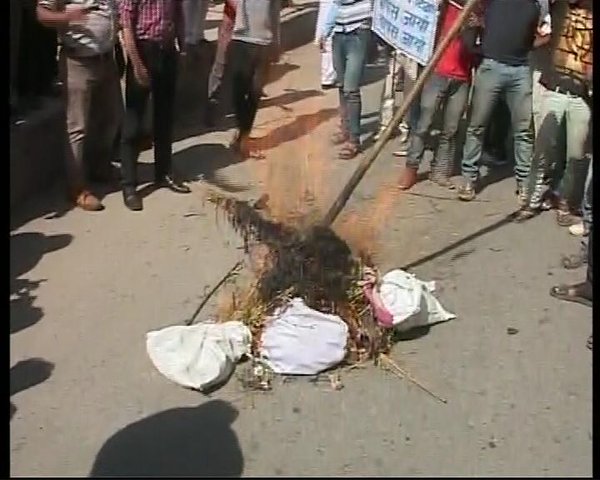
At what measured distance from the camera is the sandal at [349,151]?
22.6 ft

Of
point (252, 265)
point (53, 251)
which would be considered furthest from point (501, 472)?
A: point (53, 251)

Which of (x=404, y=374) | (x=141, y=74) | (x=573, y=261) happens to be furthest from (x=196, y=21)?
(x=404, y=374)

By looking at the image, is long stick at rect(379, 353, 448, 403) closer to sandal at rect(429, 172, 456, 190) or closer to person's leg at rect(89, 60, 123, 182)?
person's leg at rect(89, 60, 123, 182)

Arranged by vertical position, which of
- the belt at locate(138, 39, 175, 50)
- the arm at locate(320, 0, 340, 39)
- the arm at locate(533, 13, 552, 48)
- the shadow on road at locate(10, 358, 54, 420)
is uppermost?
the arm at locate(533, 13, 552, 48)

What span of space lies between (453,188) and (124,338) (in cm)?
299

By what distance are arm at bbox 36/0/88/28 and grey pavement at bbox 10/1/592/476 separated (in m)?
0.89

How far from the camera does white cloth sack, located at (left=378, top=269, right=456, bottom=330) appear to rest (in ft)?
14.6

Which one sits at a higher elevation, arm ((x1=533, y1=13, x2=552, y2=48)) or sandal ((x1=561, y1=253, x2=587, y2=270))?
arm ((x1=533, y1=13, x2=552, y2=48))

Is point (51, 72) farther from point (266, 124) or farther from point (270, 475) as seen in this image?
point (270, 475)

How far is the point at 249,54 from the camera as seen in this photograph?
696 centimetres

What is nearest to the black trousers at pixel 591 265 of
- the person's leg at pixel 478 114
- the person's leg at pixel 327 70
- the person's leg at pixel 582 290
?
the person's leg at pixel 582 290

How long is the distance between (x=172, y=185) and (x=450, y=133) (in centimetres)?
183

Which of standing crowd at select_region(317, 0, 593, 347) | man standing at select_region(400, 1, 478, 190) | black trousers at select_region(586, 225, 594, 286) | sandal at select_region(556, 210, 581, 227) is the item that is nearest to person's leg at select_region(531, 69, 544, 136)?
standing crowd at select_region(317, 0, 593, 347)

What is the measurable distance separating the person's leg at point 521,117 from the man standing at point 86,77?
7.57 feet
